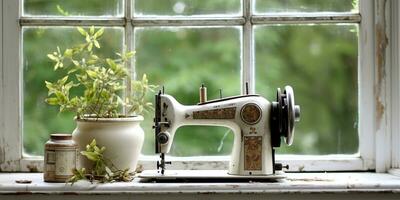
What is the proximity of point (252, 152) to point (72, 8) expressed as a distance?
812 millimetres

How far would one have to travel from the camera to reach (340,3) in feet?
7.54

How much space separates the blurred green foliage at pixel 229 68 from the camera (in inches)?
90.3

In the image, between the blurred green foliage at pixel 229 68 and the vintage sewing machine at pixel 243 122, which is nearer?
the vintage sewing machine at pixel 243 122

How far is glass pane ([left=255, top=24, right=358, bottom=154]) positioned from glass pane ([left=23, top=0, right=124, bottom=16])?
507mm

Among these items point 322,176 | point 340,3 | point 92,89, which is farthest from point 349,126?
point 92,89

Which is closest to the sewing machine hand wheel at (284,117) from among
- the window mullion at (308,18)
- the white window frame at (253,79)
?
the white window frame at (253,79)

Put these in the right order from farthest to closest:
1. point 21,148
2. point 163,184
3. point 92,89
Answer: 1. point 21,148
2. point 92,89
3. point 163,184

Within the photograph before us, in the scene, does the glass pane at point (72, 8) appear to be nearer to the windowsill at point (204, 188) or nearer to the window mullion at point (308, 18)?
the window mullion at point (308, 18)

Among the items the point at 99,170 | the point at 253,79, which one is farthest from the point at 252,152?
the point at 99,170

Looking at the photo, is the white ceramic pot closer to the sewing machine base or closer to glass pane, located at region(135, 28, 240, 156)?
the sewing machine base

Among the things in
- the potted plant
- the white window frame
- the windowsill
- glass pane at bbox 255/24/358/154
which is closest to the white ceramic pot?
the potted plant

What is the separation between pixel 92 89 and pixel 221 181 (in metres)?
0.49

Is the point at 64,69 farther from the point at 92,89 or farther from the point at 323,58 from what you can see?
the point at 323,58

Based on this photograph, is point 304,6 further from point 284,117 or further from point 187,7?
point 284,117
